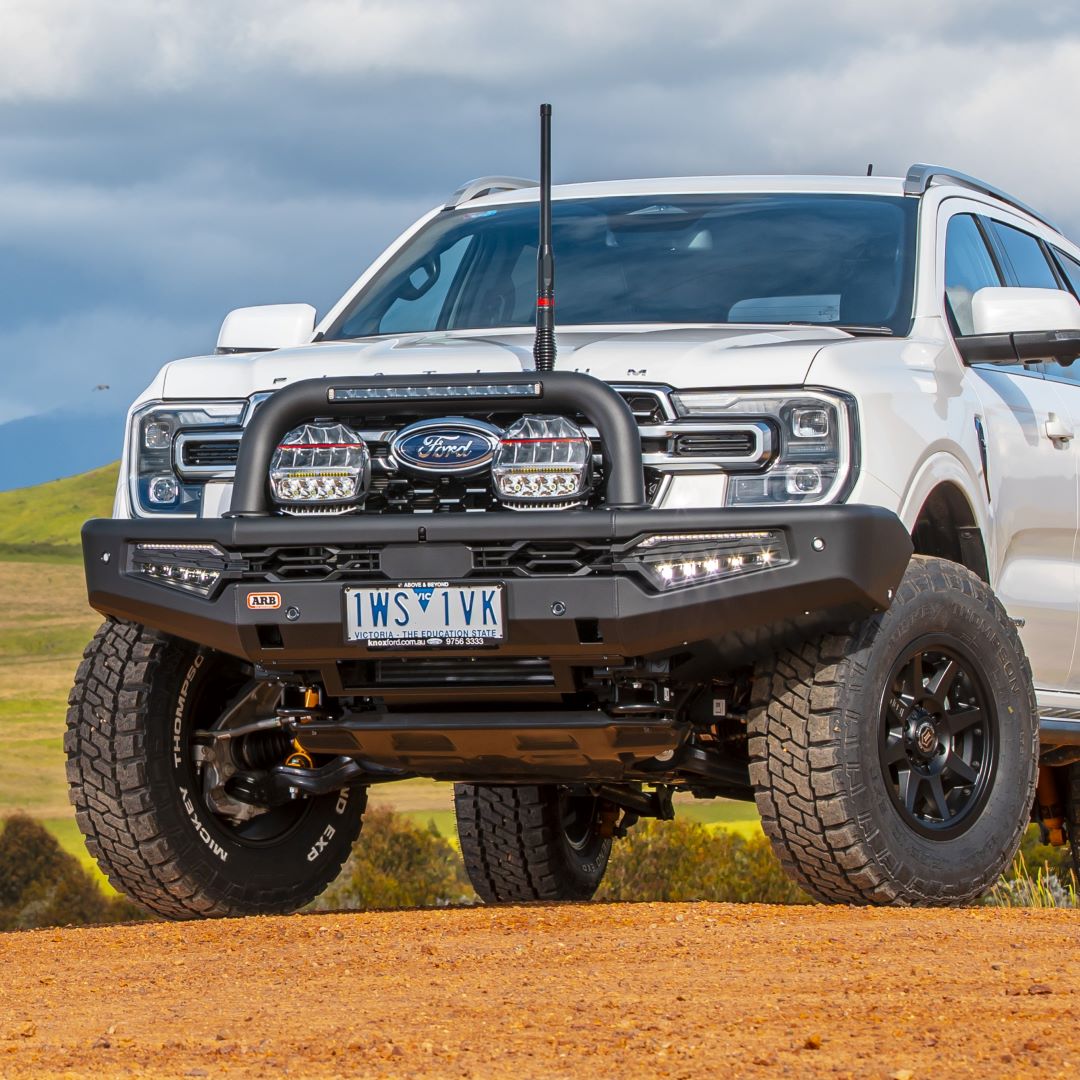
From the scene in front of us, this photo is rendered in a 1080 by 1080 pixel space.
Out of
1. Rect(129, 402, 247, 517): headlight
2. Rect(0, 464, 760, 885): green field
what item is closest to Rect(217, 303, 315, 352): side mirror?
Rect(129, 402, 247, 517): headlight

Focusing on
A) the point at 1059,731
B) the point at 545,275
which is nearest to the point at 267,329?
the point at 545,275

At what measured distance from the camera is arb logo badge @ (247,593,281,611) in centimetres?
576

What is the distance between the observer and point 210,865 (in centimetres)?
668

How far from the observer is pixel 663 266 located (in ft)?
23.4

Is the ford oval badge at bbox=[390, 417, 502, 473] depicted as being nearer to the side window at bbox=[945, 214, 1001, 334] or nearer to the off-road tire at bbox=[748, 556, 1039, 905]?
the off-road tire at bbox=[748, 556, 1039, 905]

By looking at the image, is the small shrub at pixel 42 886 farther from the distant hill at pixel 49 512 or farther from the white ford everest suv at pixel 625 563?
the distant hill at pixel 49 512

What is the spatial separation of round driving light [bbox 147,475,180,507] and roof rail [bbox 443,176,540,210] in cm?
219

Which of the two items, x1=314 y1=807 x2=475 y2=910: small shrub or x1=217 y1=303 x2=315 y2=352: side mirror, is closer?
x1=217 y1=303 x2=315 y2=352: side mirror

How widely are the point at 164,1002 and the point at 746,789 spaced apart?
2646 millimetres

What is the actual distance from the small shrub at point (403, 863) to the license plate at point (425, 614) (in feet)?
83.4

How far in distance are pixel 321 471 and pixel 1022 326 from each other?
2.26 m

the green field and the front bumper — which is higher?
the front bumper

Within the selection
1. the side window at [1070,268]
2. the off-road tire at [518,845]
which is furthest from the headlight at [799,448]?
the side window at [1070,268]

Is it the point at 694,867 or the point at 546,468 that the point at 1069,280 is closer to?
the point at 546,468
